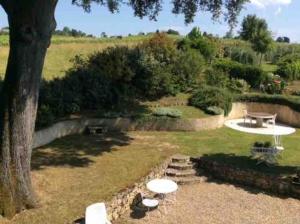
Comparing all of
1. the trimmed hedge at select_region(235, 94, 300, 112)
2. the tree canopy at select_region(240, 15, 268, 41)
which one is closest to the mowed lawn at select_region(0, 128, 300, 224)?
the trimmed hedge at select_region(235, 94, 300, 112)

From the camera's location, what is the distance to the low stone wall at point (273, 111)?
93.1 feet

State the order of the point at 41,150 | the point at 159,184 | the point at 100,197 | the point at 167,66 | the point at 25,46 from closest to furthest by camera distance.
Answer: the point at 25,46 → the point at 100,197 → the point at 159,184 → the point at 41,150 → the point at 167,66

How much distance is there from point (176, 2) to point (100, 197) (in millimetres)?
8452

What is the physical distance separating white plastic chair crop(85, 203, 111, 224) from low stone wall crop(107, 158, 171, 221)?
100cm

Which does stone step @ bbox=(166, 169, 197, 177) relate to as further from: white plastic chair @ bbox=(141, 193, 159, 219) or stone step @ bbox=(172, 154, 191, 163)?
white plastic chair @ bbox=(141, 193, 159, 219)

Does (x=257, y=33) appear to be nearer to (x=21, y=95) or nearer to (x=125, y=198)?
(x=125, y=198)

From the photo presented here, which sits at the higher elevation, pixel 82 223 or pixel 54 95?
pixel 54 95

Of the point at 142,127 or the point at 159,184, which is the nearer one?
the point at 159,184

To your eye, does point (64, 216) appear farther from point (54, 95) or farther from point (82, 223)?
point (54, 95)

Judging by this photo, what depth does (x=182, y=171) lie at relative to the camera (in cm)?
1906

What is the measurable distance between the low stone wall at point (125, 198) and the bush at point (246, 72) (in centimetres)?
1880

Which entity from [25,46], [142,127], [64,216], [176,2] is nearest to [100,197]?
[64,216]

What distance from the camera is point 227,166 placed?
1900cm

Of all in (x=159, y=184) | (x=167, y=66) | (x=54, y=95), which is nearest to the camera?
(x=159, y=184)
